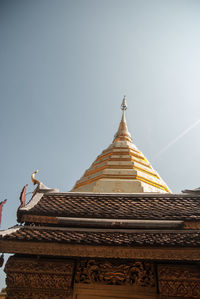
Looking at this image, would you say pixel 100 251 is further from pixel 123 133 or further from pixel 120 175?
pixel 123 133

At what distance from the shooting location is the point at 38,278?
454 cm

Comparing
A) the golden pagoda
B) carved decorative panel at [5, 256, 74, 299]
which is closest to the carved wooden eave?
the golden pagoda

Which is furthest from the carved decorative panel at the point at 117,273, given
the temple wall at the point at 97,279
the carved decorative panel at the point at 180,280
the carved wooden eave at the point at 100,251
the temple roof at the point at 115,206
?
the temple roof at the point at 115,206

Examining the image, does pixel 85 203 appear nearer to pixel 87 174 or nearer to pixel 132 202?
pixel 132 202

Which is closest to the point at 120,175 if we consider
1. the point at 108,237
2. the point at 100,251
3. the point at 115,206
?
the point at 115,206

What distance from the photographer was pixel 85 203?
6.34 m

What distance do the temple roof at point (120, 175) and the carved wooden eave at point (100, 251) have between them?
428cm

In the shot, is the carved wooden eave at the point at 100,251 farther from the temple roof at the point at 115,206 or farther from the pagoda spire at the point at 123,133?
the pagoda spire at the point at 123,133

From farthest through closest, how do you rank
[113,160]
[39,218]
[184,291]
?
[113,160]
[39,218]
[184,291]

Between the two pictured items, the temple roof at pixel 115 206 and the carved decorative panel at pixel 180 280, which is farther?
the temple roof at pixel 115 206

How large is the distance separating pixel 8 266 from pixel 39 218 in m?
1.17

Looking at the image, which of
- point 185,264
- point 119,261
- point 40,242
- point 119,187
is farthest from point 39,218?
point 119,187

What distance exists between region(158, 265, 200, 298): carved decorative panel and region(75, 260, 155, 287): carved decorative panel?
22cm

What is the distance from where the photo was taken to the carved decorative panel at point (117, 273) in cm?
446
